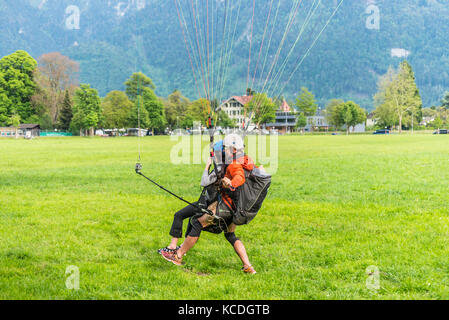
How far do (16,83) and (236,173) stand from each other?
89.3 meters

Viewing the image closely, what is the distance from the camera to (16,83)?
79.6 metres

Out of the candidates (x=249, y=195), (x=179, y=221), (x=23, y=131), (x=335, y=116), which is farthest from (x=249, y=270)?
(x=335, y=116)

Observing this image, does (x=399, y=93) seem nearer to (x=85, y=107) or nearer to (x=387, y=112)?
(x=387, y=112)

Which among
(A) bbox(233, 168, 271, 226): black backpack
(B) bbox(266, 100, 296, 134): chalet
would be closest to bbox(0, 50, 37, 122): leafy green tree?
(B) bbox(266, 100, 296, 134): chalet

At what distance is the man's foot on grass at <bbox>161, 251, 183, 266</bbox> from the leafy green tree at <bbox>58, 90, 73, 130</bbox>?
93640 millimetres

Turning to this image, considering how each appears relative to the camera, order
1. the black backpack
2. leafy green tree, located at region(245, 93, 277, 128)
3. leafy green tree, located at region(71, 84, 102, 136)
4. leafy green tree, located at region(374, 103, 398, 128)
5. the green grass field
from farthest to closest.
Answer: leafy green tree, located at region(374, 103, 398, 128)
leafy green tree, located at region(71, 84, 102, 136)
leafy green tree, located at region(245, 93, 277, 128)
the black backpack
the green grass field

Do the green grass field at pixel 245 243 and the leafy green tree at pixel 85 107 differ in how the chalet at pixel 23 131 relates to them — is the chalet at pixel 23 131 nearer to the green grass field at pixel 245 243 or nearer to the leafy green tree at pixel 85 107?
the leafy green tree at pixel 85 107

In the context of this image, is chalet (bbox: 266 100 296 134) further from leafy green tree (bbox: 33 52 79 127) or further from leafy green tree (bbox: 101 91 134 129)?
leafy green tree (bbox: 33 52 79 127)

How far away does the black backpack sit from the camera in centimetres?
491

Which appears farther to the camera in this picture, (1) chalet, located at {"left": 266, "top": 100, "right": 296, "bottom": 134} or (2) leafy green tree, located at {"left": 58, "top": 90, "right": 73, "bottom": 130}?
(1) chalet, located at {"left": 266, "top": 100, "right": 296, "bottom": 134}

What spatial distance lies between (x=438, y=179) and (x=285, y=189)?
607 cm

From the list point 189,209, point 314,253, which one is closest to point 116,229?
point 189,209

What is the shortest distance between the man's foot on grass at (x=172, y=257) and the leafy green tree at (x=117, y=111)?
90964mm
